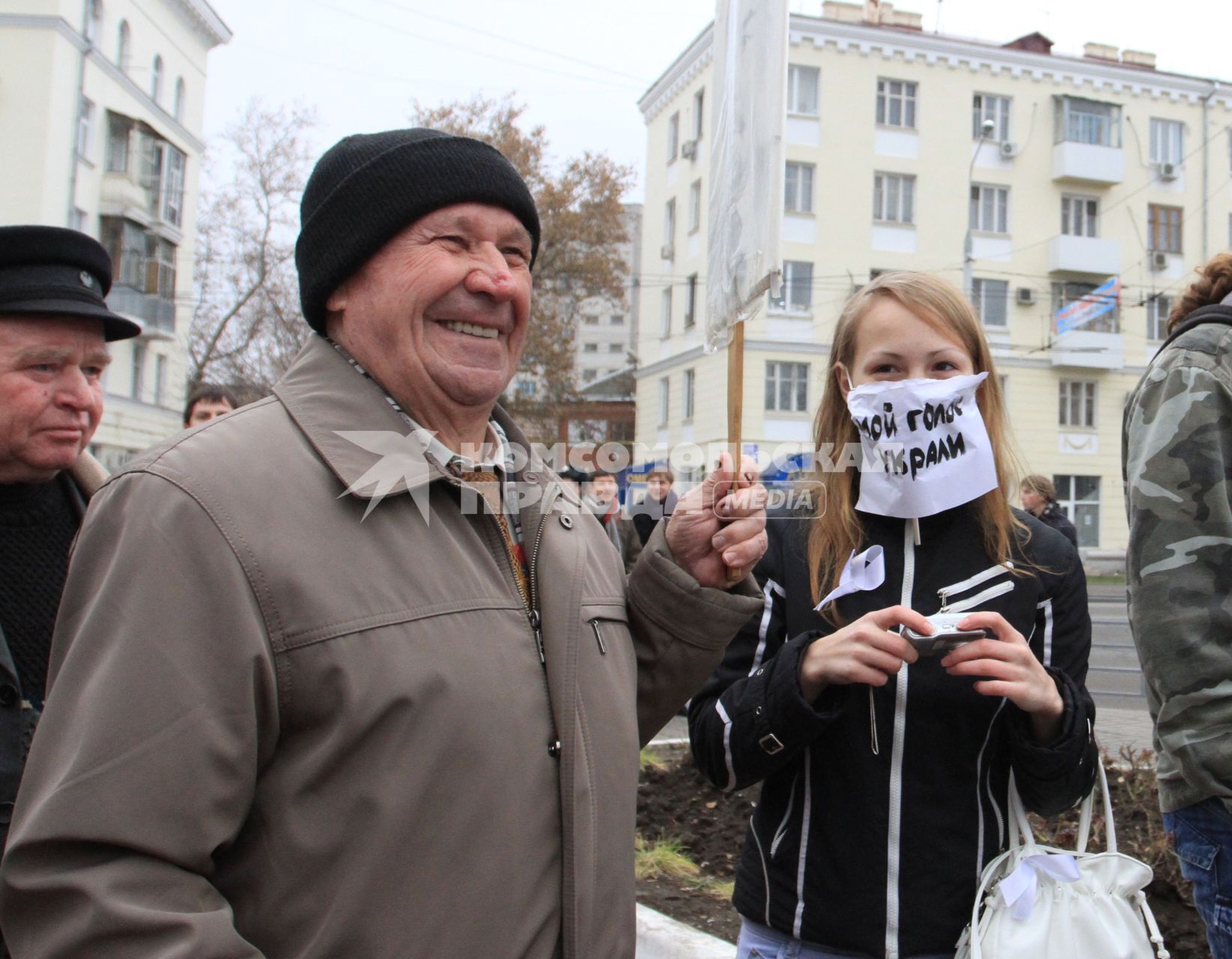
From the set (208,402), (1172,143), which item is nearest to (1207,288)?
(208,402)

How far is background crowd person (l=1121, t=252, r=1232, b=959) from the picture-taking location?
2104 millimetres

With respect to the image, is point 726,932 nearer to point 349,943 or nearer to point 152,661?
point 349,943

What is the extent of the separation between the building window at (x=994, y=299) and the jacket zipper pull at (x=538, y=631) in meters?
32.5

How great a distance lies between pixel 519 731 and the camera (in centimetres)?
165

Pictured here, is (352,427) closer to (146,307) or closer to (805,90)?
(805,90)

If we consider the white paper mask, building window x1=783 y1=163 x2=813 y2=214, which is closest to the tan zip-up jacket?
the white paper mask

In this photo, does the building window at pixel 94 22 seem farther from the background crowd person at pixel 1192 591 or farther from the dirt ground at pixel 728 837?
the background crowd person at pixel 1192 591

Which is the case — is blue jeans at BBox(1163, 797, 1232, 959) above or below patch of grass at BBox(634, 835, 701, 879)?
above

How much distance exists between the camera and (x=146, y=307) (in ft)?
118

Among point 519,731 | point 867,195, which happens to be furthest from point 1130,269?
point 519,731

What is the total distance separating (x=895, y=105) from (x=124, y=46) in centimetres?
2405

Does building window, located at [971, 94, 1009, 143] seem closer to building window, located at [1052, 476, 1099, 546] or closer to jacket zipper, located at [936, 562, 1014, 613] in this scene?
building window, located at [1052, 476, 1099, 546]

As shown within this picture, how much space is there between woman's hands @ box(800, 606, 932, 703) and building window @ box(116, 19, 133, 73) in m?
38.6

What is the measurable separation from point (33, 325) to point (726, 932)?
3.11 meters
